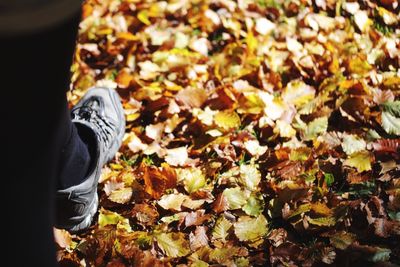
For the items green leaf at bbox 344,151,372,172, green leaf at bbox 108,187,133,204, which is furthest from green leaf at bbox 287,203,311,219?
green leaf at bbox 108,187,133,204

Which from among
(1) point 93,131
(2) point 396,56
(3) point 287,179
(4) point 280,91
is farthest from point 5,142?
(2) point 396,56

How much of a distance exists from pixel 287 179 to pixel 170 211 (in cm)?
42

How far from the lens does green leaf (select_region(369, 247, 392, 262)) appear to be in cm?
153

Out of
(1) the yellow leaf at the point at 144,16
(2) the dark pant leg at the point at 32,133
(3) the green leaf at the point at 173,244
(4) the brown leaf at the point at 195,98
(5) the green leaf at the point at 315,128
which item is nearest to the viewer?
(2) the dark pant leg at the point at 32,133

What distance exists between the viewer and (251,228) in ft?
5.51

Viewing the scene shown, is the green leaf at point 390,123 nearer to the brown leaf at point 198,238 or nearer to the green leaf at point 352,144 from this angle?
the green leaf at point 352,144

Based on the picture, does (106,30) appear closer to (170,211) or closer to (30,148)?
(170,211)

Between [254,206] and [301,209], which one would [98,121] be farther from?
[301,209]

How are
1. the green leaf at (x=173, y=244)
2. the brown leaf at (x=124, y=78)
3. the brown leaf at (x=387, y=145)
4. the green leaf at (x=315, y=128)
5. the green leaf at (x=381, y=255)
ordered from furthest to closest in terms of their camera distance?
the brown leaf at (x=124, y=78)
the green leaf at (x=315, y=128)
the brown leaf at (x=387, y=145)
the green leaf at (x=173, y=244)
the green leaf at (x=381, y=255)

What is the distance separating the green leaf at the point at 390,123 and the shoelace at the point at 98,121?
1.02 m

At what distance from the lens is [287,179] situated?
181 cm

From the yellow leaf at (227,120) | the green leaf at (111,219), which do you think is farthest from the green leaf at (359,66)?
the green leaf at (111,219)

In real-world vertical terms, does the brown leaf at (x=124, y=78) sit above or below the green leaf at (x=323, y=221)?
below

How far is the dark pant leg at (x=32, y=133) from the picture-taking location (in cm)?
84
